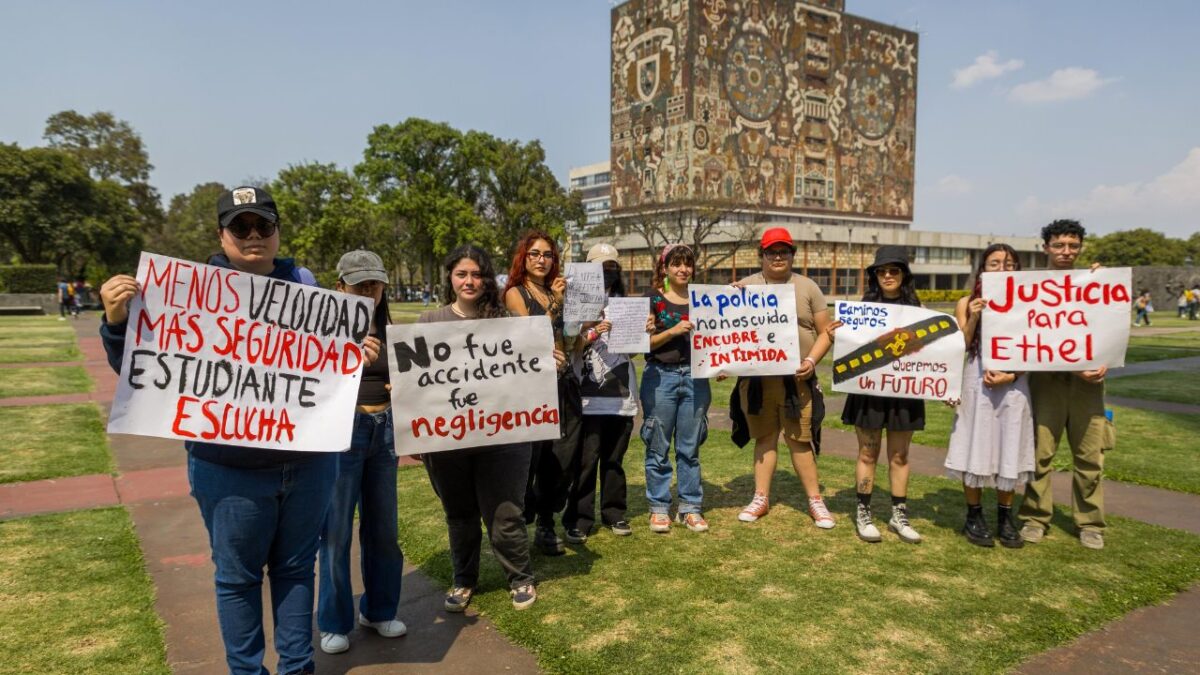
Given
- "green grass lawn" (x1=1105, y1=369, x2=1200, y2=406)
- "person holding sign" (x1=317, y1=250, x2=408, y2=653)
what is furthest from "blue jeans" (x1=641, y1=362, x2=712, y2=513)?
"green grass lawn" (x1=1105, y1=369, x2=1200, y2=406)

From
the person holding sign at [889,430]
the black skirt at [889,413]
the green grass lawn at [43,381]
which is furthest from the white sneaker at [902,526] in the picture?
the green grass lawn at [43,381]

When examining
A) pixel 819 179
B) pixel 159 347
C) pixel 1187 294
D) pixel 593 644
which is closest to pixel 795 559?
pixel 593 644

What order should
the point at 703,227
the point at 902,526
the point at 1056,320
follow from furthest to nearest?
1. the point at 703,227
2. the point at 902,526
3. the point at 1056,320

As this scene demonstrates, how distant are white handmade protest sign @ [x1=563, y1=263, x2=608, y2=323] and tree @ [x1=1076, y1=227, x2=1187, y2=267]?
97.9 metres

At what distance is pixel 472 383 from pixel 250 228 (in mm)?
1370

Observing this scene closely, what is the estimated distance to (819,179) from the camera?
71375 mm

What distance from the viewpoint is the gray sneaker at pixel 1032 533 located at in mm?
4875

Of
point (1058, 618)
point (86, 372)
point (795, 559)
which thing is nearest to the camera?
point (1058, 618)

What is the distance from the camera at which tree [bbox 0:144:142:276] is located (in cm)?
4503

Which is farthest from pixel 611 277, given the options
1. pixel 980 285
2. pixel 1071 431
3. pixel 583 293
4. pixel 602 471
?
pixel 1071 431

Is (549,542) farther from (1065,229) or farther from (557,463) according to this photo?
(1065,229)

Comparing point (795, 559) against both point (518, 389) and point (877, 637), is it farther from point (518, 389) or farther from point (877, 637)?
point (518, 389)

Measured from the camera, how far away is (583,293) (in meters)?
4.45

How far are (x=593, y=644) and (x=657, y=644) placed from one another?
32 centimetres
